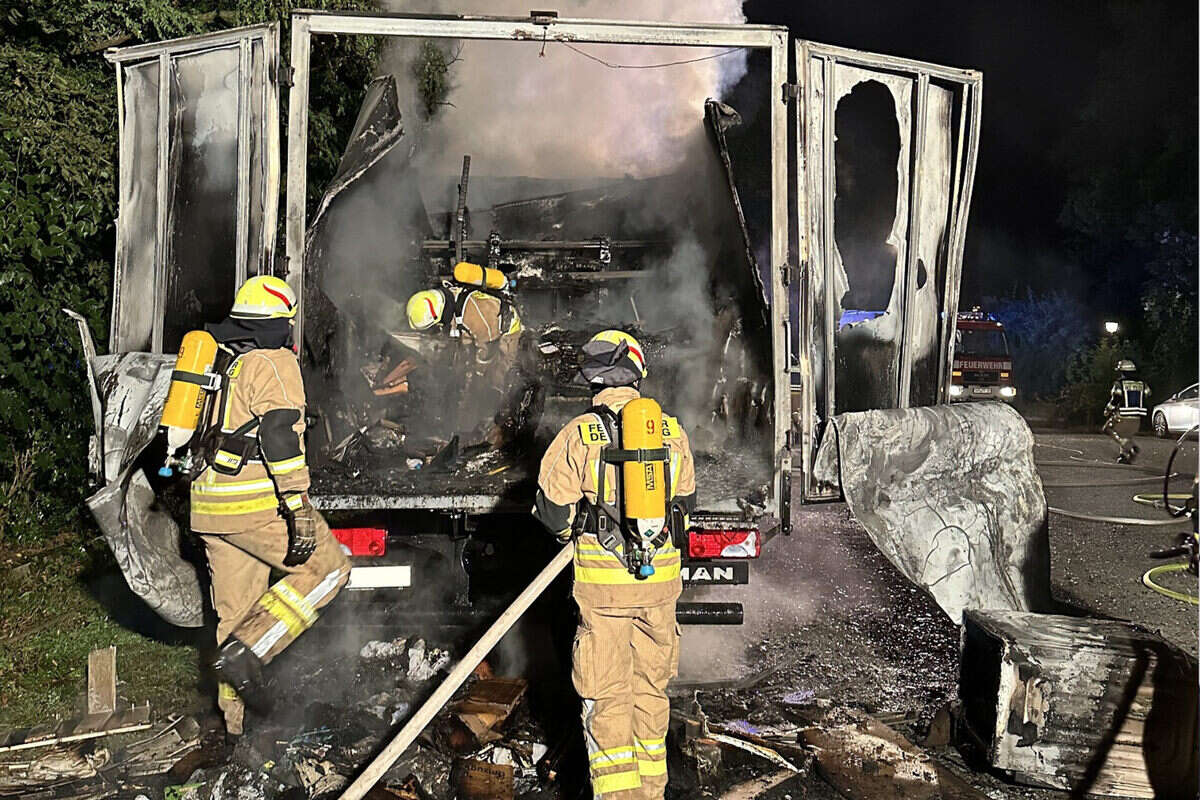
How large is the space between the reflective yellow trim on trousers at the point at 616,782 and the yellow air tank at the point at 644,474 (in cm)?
86

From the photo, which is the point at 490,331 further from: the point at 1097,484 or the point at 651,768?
the point at 1097,484

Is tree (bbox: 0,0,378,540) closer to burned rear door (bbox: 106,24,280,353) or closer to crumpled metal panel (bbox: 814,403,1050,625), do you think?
burned rear door (bbox: 106,24,280,353)

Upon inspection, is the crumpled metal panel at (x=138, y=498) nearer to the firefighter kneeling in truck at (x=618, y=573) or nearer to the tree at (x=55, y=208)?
the firefighter kneeling in truck at (x=618, y=573)

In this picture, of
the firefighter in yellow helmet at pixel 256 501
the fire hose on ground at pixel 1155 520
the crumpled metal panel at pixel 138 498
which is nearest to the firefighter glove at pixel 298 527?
the firefighter in yellow helmet at pixel 256 501

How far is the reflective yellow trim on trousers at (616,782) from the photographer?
3.35 metres

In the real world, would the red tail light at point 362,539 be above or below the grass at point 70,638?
above

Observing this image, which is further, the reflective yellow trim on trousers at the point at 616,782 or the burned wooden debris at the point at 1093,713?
the burned wooden debris at the point at 1093,713

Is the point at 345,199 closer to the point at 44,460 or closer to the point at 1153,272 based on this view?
the point at 44,460

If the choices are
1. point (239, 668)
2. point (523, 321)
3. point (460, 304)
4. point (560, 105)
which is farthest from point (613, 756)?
point (560, 105)

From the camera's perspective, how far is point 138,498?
14.4ft

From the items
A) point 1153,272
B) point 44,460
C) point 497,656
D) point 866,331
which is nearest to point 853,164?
point 866,331

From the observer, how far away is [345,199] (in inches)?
238

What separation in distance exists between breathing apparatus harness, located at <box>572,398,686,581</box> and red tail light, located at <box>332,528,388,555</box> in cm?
133

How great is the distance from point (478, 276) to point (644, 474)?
3.31 metres
